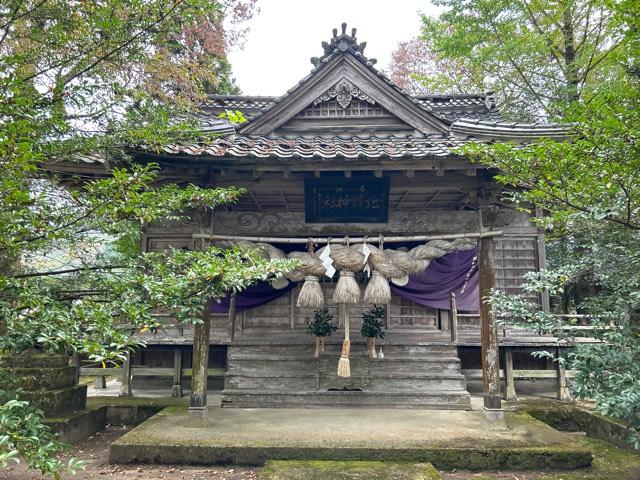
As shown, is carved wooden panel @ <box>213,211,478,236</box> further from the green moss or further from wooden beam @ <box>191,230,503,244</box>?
the green moss

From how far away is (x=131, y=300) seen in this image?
3.27 m

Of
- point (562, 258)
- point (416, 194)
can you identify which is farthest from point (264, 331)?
point (562, 258)

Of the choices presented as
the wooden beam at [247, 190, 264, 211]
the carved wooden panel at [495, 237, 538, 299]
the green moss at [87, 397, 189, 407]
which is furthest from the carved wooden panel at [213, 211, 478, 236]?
the carved wooden panel at [495, 237, 538, 299]

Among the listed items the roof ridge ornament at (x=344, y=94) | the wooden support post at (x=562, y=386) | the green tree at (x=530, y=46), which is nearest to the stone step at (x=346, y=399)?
the wooden support post at (x=562, y=386)

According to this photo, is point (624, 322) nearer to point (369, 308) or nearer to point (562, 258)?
point (369, 308)

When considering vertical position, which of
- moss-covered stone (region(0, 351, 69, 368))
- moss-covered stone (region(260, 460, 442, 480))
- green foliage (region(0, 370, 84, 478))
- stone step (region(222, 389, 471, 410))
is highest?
green foliage (region(0, 370, 84, 478))

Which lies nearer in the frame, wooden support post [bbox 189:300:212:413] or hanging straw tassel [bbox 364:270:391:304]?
hanging straw tassel [bbox 364:270:391:304]

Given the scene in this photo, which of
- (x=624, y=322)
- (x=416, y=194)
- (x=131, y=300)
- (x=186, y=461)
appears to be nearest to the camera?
(x=131, y=300)

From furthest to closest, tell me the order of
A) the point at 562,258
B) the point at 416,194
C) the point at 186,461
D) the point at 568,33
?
1. the point at 568,33
2. the point at 562,258
3. the point at 416,194
4. the point at 186,461

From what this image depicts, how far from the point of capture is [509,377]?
8617mm

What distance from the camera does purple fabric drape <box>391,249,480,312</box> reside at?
311 inches

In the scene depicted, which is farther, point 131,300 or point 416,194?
point 416,194

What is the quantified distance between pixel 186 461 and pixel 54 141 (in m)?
4.13

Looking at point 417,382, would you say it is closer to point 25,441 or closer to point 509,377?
point 509,377
